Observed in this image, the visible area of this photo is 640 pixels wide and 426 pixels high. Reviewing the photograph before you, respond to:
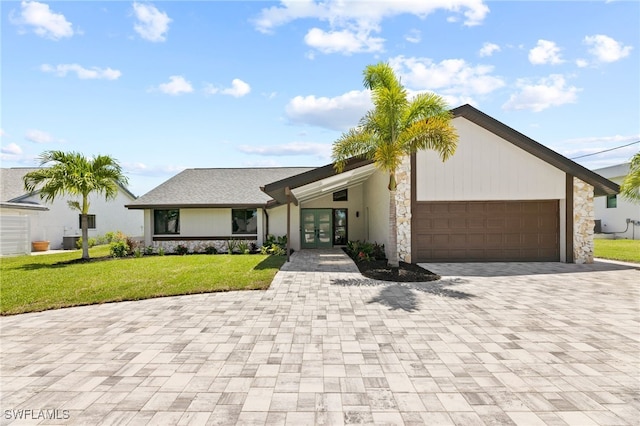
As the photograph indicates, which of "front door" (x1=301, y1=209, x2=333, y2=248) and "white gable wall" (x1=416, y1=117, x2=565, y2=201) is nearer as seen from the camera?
"white gable wall" (x1=416, y1=117, x2=565, y2=201)

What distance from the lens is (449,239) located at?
1239cm

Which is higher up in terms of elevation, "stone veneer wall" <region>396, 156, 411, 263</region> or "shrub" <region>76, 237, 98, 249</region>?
"stone veneer wall" <region>396, 156, 411, 263</region>

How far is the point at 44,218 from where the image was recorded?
814 inches

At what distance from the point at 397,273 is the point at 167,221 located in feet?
44.4

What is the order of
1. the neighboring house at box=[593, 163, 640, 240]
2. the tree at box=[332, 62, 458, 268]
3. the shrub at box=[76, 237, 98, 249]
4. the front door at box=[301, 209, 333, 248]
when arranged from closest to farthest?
the tree at box=[332, 62, 458, 268] → the front door at box=[301, 209, 333, 248] → the shrub at box=[76, 237, 98, 249] → the neighboring house at box=[593, 163, 640, 240]

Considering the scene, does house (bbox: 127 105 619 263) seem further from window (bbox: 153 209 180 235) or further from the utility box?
the utility box

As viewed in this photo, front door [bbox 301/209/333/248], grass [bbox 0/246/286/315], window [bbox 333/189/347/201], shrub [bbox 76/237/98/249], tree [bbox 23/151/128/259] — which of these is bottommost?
grass [bbox 0/246/286/315]

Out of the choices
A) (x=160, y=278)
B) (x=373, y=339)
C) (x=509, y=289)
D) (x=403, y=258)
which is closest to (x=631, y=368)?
(x=373, y=339)

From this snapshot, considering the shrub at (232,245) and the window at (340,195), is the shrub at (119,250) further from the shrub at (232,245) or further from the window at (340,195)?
the window at (340,195)

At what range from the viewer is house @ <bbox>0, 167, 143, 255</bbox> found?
17969 mm

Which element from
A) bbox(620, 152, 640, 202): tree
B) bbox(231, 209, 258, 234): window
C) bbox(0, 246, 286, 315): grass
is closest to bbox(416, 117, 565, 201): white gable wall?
bbox(620, 152, 640, 202): tree

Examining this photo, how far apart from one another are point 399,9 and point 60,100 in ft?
35.6

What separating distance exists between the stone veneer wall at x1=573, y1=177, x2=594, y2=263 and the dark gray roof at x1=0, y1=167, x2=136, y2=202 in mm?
28571

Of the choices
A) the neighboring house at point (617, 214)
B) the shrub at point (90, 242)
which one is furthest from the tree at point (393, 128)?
the neighboring house at point (617, 214)
